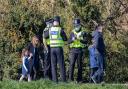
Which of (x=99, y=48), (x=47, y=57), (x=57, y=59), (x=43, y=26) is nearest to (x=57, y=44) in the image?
(x=57, y=59)

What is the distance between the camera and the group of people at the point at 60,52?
57.8 ft

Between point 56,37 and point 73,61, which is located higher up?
point 56,37

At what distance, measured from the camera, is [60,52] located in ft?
57.7

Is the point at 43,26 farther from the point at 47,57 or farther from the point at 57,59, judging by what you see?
the point at 57,59

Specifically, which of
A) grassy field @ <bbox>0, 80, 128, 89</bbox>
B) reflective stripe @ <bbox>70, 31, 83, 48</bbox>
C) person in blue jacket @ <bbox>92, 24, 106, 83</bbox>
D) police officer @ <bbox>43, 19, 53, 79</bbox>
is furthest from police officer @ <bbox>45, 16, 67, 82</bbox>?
grassy field @ <bbox>0, 80, 128, 89</bbox>

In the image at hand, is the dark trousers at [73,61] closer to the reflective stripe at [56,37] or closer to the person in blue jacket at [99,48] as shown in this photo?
the person in blue jacket at [99,48]

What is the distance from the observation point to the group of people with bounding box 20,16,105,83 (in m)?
17.6

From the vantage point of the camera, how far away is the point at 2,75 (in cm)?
2127

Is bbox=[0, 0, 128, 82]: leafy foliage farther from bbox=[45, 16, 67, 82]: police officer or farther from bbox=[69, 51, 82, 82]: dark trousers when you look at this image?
bbox=[45, 16, 67, 82]: police officer

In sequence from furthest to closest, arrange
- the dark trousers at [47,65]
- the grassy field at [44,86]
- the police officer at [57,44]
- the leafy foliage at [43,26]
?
the leafy foliage at [43,26] < the dark trousers at [47,65] < the police officer at [57,44] < the grassy field at [44,86]

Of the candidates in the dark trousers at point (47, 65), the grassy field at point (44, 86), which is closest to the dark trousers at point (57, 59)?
the dark trousers at point (47, 65)

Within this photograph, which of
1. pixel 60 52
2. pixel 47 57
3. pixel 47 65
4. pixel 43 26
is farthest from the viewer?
pixel 43 26

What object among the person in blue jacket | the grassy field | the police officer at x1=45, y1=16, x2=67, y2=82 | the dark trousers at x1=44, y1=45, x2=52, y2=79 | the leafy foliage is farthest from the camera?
the leafy foliage

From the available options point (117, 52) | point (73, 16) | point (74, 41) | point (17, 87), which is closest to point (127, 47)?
point (117, 52)
